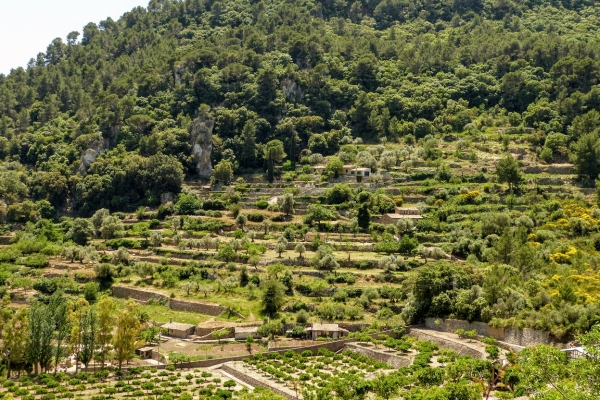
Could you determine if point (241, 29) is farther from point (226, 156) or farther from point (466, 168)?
point (466, 168)

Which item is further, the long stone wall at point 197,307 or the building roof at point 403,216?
the building roof at point 403,216

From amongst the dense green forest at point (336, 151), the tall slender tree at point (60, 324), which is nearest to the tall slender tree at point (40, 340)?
the tall slender tree at point (60, 324)

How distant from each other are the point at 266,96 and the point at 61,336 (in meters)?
58.7

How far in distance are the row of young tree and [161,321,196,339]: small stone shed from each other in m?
5.10

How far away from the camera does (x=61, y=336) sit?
4600cm

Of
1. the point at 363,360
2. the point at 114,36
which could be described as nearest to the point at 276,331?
the point at 363,360

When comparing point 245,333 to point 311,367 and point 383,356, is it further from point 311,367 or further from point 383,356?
point 383,356

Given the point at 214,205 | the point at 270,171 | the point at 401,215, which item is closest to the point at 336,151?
the point at 270,171

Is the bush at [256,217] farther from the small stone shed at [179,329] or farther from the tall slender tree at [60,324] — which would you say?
the tall slender tree at [60,324]

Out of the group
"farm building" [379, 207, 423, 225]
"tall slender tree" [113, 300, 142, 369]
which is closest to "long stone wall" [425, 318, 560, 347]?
"tall slender tree" [113, 300, 142, 369]

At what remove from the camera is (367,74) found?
104938mm

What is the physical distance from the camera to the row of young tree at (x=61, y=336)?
4506cm

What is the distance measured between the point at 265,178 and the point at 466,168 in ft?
78.1

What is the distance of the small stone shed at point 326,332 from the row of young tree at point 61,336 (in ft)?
38.7
